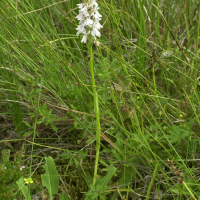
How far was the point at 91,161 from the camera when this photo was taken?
145cm

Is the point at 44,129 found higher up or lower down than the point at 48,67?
lower down

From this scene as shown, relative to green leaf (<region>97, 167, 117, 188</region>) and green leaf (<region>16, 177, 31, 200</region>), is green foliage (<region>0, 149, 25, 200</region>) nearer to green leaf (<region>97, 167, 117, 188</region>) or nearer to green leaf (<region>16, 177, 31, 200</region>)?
green leaf (<region>16, 177, 31, 200</region>)

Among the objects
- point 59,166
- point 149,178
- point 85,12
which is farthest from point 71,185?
point 85,12

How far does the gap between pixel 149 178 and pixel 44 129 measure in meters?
0.73

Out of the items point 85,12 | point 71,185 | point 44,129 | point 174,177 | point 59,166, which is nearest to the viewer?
point 85,12

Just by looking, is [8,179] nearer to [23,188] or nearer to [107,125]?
[23,188]

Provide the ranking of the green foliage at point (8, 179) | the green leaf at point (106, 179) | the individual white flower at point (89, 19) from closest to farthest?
the individual white flower at point (89, 19)
the green foliage at point (8, 179)
the green leaf at point (106, 179)

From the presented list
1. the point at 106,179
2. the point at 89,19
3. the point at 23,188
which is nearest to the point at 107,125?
the point at 106,179

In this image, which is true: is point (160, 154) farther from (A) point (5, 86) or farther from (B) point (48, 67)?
(A) point (5, 86)

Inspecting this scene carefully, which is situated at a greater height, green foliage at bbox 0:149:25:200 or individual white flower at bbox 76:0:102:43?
individual white flower at bbox 76:0:102:43

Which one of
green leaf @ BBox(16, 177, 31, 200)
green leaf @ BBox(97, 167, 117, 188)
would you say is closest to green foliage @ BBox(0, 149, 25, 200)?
green leaf @ BBox(16, 177, 31, 200)

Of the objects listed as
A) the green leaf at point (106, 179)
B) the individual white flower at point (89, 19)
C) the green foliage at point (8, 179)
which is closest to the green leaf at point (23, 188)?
the green foliage at point (8, 179)

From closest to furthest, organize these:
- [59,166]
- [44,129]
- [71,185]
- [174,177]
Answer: [174,177] < [71,185] < [59,166] < [44,129]

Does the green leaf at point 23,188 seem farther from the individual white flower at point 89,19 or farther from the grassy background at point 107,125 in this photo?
the individual white flower at point 89,19
